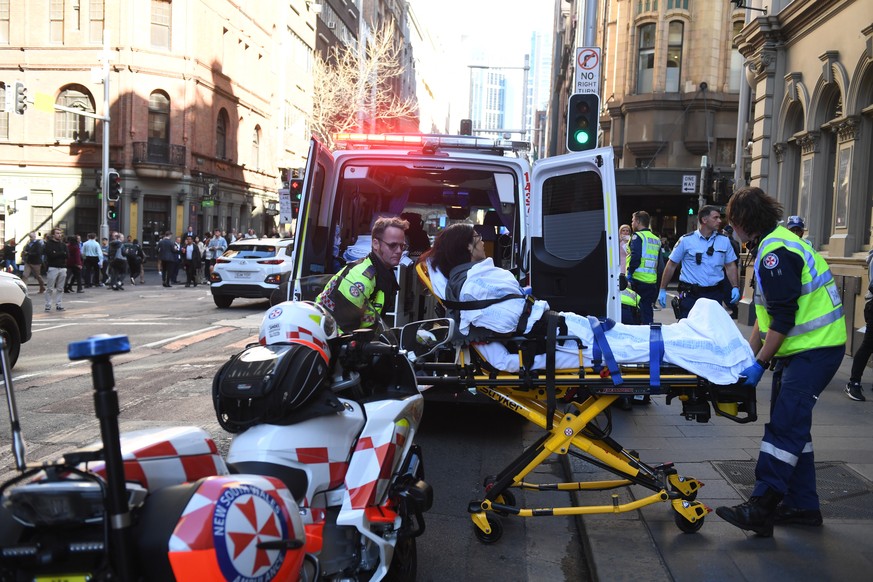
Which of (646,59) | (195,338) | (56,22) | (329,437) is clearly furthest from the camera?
(56,22)

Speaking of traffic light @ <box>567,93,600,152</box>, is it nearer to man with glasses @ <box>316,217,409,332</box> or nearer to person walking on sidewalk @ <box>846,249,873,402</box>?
person walking on sidewalk @ <box>846,249,873,402</box>

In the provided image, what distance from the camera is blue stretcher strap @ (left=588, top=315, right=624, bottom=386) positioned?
436cm

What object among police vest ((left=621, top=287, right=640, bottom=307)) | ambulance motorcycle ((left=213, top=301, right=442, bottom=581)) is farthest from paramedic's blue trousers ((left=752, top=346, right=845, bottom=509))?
police vest ((left=621, top=287, right=640, bottom=307))

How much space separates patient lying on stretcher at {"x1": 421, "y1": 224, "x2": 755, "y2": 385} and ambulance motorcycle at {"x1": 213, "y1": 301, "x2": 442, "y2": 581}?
Result: 914 mm

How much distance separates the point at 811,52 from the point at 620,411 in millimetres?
9462

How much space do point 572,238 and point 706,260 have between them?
2.28 meters

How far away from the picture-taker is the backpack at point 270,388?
3041 millimetres

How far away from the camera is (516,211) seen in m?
8.36

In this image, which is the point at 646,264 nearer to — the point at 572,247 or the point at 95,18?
the point at 572,247

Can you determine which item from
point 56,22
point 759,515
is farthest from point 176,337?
point 56,22

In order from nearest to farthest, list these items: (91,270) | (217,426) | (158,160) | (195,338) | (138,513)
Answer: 1. (138,513)
2. (217,426)
3. (195,338)
4. (91,270)
5. (158,160)

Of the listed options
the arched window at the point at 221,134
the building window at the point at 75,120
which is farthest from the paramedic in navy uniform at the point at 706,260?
the arched window at the point at 221,134

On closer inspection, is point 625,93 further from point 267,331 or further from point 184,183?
point 267,331

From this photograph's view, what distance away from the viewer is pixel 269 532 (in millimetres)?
2373
